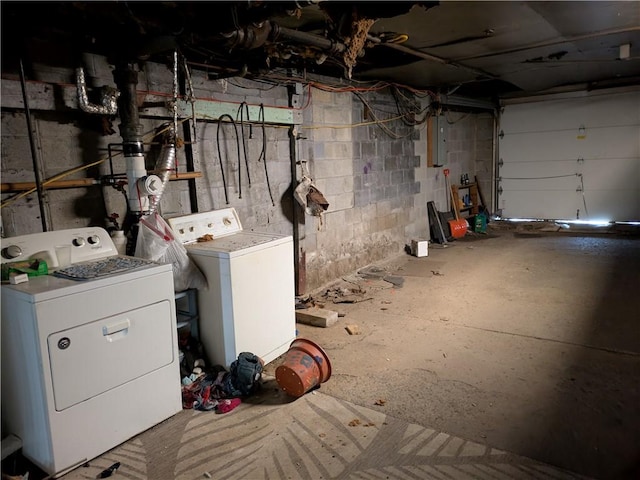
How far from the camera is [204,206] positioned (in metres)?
3.37

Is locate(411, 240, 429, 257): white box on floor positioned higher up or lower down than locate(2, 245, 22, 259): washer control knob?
lower down

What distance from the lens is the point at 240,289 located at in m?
2.71

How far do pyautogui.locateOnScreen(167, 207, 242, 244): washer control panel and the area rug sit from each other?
1.12 m

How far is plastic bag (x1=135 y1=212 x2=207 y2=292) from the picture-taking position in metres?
2.58

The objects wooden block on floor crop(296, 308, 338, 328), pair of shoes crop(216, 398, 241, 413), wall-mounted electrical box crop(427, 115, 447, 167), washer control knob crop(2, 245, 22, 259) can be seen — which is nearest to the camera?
washer control knob crop(2, 245, 22, 259)

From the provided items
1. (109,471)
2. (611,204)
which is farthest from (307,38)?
(611,204)

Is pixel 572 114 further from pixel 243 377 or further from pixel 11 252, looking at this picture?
pixel 11 252

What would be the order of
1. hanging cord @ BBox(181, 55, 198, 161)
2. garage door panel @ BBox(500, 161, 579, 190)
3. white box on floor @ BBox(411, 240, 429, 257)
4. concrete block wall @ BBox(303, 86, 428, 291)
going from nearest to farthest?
hanging cord @ BBox(181, 55, 198, 161) < concrete block wall @ BBox(303, 86, 428, 291) < white box on floor @ BBox(411, 240, 429, 257) < garage door panel @ BBox(500, 161, 579, 190)

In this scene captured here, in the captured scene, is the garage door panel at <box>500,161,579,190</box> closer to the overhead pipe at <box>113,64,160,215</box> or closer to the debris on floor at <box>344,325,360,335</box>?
the debris on floor at <box>344,325,360,335</box>

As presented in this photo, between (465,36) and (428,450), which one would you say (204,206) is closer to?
(428,450)

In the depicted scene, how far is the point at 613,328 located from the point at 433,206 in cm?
361

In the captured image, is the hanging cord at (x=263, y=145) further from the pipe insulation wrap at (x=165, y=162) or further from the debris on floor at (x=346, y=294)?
the debris on floor at (x=346, y=294)

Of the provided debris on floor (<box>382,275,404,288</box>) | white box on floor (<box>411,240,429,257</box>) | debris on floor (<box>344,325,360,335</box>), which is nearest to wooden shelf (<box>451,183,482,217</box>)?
white box on floor (<box>411,240,429,257</box>)

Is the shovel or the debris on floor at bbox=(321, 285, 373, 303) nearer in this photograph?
the debris on floor at bbox=(321, 285, 373, 303)
